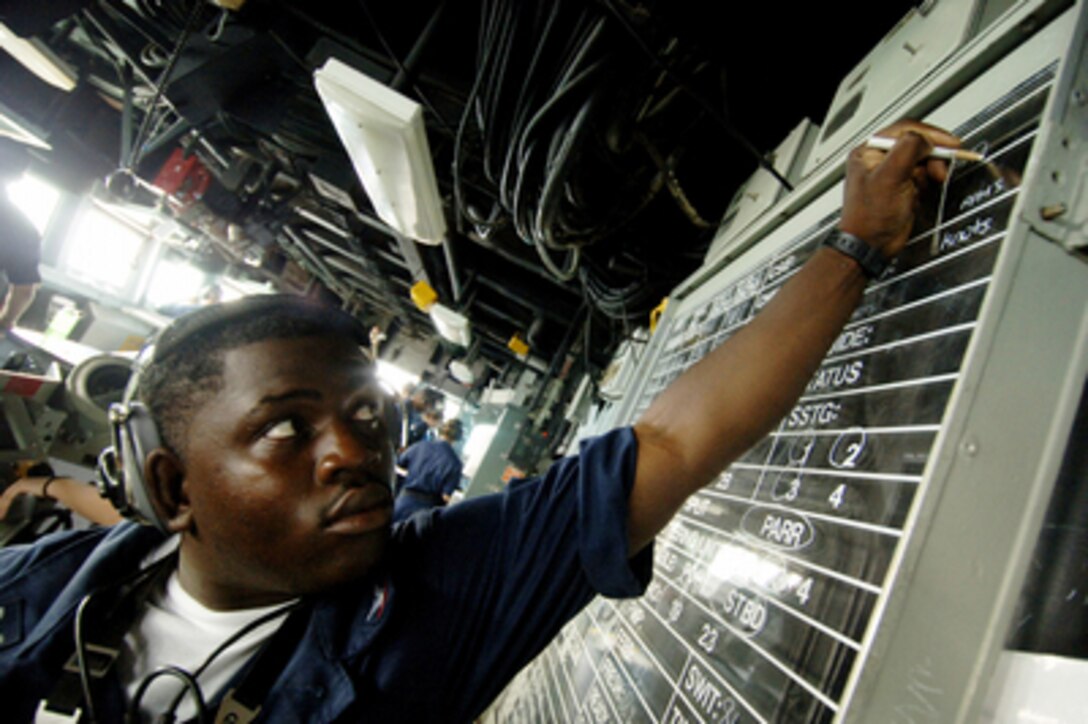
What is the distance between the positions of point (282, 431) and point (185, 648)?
1.89 feet

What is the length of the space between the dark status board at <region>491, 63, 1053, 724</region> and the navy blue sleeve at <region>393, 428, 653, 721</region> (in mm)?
234

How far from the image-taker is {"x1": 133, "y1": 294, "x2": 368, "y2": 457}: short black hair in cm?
97

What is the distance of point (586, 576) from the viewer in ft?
3.12

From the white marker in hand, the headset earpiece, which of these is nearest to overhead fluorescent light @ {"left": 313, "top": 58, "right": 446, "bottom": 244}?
the headset earpiece

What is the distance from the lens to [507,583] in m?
0.98

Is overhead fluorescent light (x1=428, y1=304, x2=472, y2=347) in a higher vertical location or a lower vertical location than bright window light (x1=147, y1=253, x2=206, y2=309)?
higher

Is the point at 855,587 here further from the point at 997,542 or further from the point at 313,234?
the point at 313,234

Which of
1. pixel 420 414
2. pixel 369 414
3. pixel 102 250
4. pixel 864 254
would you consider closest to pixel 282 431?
pixel 369 414

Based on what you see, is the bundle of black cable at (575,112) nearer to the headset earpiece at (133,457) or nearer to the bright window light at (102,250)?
the headset earpiece at (133,457)

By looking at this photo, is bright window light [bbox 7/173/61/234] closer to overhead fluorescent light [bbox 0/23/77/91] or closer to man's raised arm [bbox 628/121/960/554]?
overhead fluorescent light [bbox 0/23/77/91]

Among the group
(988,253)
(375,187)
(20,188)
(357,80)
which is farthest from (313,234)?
(988,253)

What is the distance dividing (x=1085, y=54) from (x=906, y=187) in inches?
10.4

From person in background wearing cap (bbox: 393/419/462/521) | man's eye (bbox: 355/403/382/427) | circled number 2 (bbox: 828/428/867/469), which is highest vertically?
circled number 2 (bbox: 828/428/867/469)

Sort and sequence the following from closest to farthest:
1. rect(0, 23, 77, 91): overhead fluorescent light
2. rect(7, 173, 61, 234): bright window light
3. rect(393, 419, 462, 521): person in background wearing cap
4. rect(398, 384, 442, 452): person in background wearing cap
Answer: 1. rect(0, 23, 77, 91): overhead fluorescent light
2. rect(393, 419, 462, 521): person in background wearing cap
3. rect(7, 173, 61, 234): bright window light
4. rect(398, 384, 442, 452): person in background wearing cap
